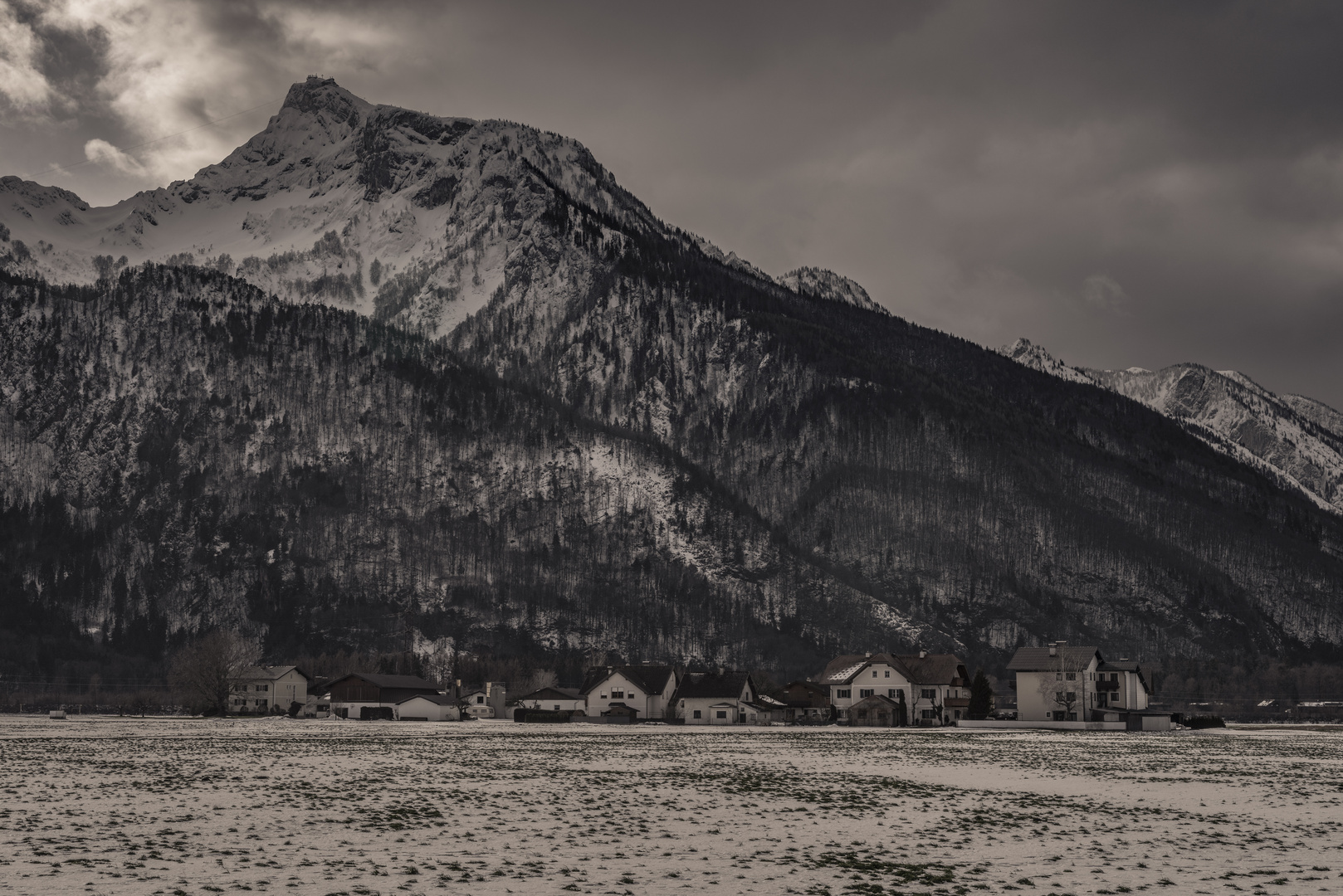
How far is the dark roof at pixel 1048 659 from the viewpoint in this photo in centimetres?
13688

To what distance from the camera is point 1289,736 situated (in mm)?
97875

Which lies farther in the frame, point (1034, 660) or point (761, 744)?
point (1034, 660)

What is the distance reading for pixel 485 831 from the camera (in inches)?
1248

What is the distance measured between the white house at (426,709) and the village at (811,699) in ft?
0.49

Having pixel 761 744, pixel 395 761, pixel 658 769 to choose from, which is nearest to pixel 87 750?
pixel 395 761

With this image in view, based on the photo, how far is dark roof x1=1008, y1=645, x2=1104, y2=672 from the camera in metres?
137

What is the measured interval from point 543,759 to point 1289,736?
66350mm

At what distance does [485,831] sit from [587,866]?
5813 mm

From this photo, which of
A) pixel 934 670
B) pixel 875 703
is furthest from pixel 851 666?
pixel 875 703

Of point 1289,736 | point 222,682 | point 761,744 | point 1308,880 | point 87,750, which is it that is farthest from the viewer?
point 222,682

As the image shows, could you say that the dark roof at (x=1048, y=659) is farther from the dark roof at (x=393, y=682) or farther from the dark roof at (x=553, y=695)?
the dark roof at (x=393, y=682)

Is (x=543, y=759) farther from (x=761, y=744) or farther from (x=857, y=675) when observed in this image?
(x=857, y=675)

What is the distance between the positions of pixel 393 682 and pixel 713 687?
158ft

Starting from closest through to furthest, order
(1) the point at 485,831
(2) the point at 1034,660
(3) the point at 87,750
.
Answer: (1) the point at 485,831, (3) the point at 87,750, (2) the point at 1034,660
